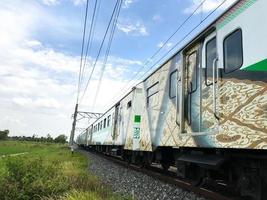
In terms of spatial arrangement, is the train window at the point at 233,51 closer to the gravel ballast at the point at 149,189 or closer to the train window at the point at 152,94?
the gravel ballast at the point at 149,189

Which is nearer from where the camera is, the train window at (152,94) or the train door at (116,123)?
the train window at (152,94)

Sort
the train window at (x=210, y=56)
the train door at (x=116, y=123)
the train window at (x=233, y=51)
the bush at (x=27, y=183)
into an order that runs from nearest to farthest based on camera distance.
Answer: the train window at (x=233, y=51) < the train window at (x=210, y=56) < the bush at (x=27, y=183) < the train door at (x=116, y=123)

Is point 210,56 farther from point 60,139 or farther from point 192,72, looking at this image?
point 60,139

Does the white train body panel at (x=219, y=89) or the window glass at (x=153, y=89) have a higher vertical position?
the window glass at (x=153, y=89)

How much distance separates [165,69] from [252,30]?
486 cm

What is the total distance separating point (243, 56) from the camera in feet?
20.1

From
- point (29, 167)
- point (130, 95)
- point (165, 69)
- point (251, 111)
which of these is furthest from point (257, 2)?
point (130, 95)

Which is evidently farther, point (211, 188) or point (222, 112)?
point (211, 188)

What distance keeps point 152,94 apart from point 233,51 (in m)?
5.94

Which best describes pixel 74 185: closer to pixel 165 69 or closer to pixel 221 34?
pixel 165 69

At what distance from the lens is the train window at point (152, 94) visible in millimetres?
11797

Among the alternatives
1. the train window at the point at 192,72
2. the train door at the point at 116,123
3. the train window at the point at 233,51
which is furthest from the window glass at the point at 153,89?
the train door at the point at 116,123

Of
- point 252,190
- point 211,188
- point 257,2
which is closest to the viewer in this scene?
point 257,2

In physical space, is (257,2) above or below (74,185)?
above
